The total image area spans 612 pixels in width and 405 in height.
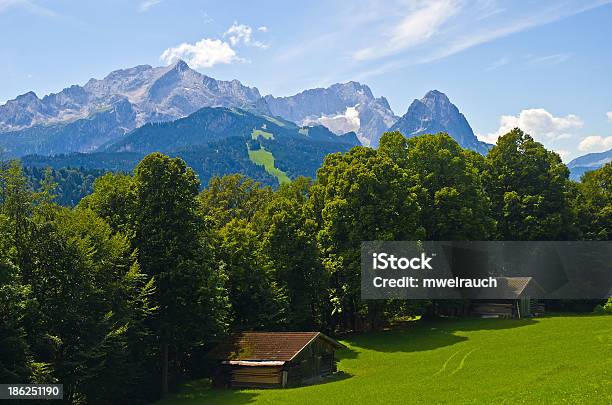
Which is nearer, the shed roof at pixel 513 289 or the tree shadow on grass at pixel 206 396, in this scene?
the tree shadow on grass at pixel 206 396

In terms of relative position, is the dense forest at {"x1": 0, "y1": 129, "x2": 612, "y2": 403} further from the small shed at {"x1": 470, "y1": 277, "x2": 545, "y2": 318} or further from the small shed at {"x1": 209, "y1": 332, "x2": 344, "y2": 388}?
the small shed at {"x1": 470, "y1": 277, "x2": 545, "y2": 318}

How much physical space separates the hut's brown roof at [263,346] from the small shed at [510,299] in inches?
1149

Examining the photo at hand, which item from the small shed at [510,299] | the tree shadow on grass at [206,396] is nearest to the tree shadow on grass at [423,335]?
the small shed at [510,299]

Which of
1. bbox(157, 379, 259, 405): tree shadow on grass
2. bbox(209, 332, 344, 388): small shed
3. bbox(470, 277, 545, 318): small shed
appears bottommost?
bbox(157, 379, 259, 405): tree shadow on grass

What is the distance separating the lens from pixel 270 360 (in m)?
42.8

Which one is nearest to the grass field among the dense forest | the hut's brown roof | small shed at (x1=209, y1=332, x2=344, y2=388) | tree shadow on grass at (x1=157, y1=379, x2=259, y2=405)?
tree shadow on grass at (x1=157, y1=379, x2=259, y2=405)

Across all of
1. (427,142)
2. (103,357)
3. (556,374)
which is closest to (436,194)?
(427,142)

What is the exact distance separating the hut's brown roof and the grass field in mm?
2592

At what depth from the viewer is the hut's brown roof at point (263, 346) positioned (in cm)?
4319

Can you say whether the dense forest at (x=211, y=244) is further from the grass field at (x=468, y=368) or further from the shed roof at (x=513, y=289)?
the shed roof at (x=513, y=289)

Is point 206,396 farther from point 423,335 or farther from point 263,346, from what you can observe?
point 423,335

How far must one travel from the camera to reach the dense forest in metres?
35.0

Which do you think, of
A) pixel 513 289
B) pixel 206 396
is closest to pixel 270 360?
pixel 206 396

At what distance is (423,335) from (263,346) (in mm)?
20474
